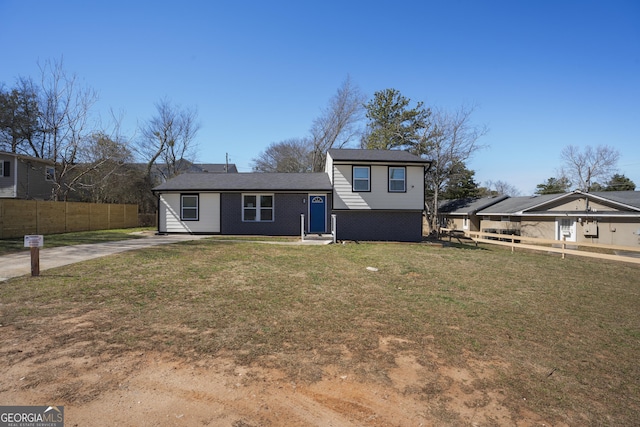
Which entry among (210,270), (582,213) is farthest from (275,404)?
(582,213)

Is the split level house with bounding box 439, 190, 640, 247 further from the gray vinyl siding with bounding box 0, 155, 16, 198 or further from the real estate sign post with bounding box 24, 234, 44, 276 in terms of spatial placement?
the gray vinyl siding with bounding box 0, 155, 16, 198

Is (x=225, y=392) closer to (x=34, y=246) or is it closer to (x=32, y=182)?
(x=34, y=246)

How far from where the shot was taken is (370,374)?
3.42 meters

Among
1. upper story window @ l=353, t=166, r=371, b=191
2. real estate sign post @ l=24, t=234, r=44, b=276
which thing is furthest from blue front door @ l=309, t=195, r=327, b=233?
real estate sign post @ l=24, t=234, r=44, b=276

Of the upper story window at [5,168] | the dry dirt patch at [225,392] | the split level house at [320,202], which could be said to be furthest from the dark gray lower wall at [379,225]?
the upper story window at [5,168]

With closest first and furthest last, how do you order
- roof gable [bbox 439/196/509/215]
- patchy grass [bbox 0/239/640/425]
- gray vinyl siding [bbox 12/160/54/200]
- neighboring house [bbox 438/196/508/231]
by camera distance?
patchy grass [bbox 0/239/640/425]
gray vinyl siding [bbox 12/160/54/200]
roof gable [bbox 439/196/509/215]
neighboring house [bbox 438/196/508/231]

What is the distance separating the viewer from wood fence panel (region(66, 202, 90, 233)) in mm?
18938

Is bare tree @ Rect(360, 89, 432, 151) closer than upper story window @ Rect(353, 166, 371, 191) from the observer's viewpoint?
No

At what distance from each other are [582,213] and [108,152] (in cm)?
3539

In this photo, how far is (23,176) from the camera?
2381 centimetres

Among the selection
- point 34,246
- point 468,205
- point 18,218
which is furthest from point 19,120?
point 468,205

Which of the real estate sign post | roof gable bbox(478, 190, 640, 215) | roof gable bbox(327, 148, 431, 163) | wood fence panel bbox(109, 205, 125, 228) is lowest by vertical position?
the real estate sign post

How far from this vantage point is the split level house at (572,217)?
20578mm

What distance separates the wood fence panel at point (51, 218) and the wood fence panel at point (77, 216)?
345 mm
